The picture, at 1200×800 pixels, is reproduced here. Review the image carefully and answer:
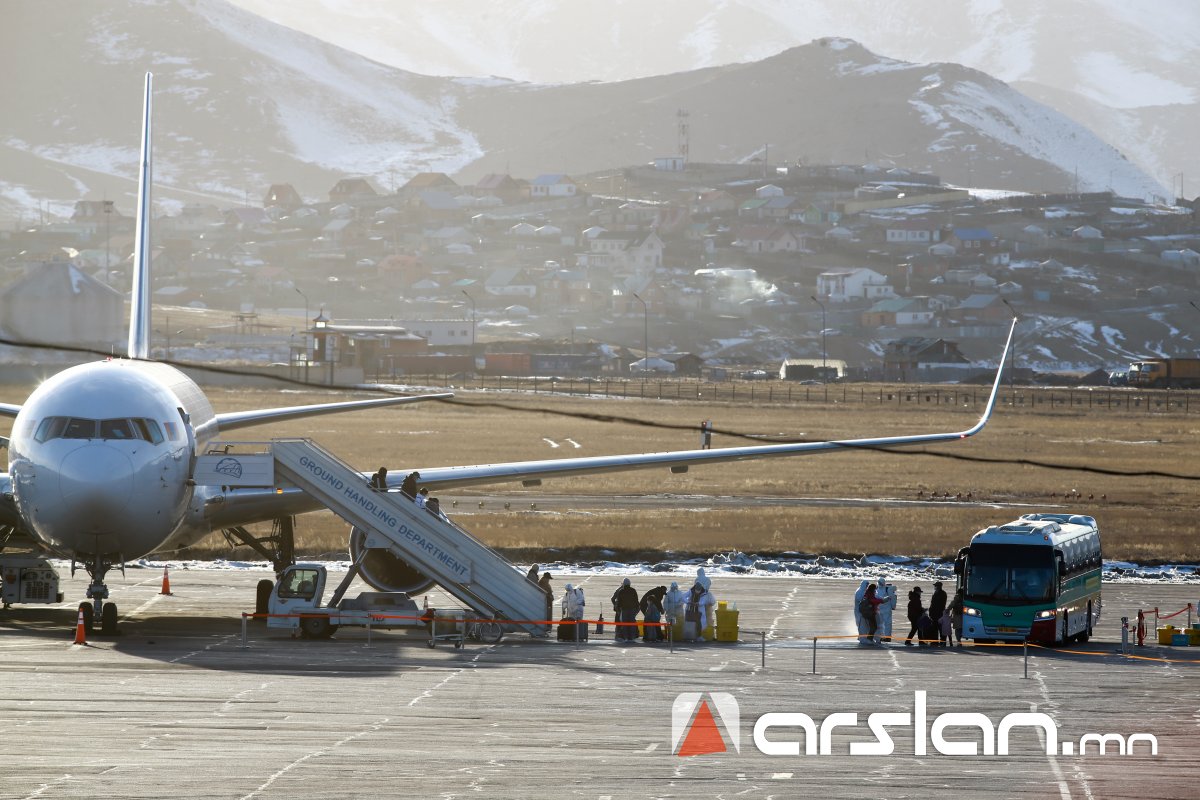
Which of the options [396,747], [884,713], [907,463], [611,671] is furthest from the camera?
[907,463]

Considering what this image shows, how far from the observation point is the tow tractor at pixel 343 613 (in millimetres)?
43188

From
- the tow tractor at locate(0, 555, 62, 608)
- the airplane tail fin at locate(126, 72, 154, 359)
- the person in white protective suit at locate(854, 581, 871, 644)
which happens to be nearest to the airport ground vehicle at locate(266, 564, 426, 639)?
the tow tractor at locate(0, 555, 62, 608)

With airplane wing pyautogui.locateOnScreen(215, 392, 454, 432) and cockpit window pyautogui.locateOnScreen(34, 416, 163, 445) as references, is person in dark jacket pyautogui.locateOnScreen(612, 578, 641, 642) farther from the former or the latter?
cockpit window pyautogui.locateOnScreen(34, 416, 163, 445)

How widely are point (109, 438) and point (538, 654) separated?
11299mm

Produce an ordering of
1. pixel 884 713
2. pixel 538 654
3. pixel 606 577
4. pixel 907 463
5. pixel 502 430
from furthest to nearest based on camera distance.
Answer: pixel 502 430 < pixel 907 463 < pixel 606 577 < pixel 538 654 < pixel 884 713

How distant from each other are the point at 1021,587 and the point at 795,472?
57.4m

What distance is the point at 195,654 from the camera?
39.5m

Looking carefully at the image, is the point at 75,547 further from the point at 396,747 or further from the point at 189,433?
the point at 396,747

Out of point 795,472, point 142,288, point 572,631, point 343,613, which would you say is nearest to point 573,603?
point 572,631

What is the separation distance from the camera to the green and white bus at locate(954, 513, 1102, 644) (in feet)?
147

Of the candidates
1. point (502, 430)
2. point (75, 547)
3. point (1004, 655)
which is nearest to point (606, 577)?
point (1004, 655)

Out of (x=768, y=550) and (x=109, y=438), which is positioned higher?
(x=109, y=438)

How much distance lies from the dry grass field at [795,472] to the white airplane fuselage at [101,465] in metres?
16.7

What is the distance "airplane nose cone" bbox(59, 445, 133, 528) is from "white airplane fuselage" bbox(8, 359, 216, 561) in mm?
22
